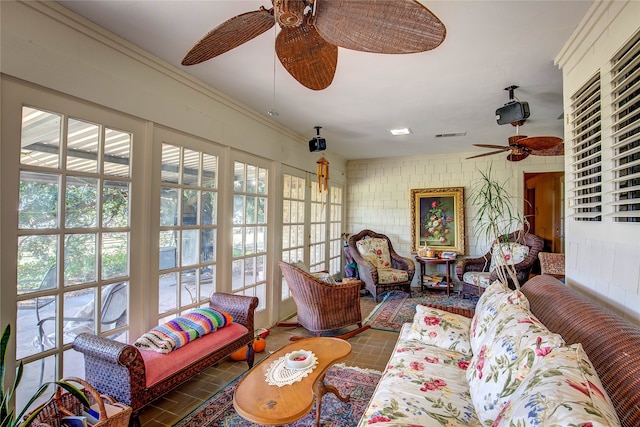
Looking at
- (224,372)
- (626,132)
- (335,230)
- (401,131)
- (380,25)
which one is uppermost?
(401,131)

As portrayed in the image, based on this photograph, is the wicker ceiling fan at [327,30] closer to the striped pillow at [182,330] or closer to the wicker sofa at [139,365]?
the wicker sofa at [139,365]

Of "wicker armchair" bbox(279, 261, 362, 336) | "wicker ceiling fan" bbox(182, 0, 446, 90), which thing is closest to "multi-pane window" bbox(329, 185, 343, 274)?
"wicker armchair" bbox(279, 261, 362, 336)

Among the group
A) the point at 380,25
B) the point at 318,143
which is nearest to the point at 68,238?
the point at 380,25

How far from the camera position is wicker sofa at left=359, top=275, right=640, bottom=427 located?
82cm

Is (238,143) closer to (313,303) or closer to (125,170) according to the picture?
(125,170)

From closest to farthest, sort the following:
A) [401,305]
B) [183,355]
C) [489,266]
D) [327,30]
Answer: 1. [327,30]
2. [183,355]
3. [401,305]
4. [489,266]

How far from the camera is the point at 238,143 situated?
10.1 feet

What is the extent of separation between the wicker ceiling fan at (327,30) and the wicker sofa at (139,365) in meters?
1.55

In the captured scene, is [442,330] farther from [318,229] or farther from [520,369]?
[318,229]

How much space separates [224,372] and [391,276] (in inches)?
115

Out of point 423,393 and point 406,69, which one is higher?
point 406,69

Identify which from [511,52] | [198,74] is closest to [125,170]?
[198,74]

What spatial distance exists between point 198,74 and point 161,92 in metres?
0.35

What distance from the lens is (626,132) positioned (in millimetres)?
1386
